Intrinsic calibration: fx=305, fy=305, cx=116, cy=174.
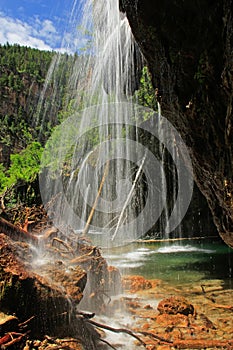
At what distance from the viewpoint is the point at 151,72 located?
4629 mm

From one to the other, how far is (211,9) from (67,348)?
427cm

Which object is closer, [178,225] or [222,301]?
[222,301]

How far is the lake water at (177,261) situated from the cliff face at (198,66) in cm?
414

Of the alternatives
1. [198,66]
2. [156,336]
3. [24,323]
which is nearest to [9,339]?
[24,323]

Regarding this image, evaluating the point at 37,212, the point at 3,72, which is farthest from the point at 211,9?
the point at 3,72

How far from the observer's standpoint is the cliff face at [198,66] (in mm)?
3564

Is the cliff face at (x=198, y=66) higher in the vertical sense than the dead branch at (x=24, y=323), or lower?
higher

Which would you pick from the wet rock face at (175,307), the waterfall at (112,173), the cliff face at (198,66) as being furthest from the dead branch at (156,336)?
the waterfall at (112,173)

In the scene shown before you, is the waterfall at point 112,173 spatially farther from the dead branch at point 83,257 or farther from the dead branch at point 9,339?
the dead branch at point 9,339

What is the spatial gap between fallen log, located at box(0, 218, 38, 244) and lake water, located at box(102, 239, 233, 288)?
13.0 ft

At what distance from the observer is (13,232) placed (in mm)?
4637

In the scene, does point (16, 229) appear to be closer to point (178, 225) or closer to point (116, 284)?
point (116, 284)

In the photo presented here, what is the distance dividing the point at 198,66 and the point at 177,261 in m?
7.59

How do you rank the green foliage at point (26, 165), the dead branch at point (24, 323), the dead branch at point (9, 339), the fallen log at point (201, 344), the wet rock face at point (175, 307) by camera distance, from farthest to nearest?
the green foliage at point (26, 165) < the wet rock face at point (175, 307) < the fallen log at point (201, 344) < the dead branch at point (24, 323) < the dead branch at point (9, 339)
